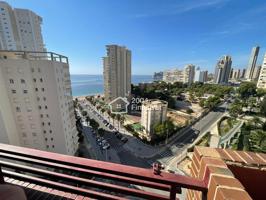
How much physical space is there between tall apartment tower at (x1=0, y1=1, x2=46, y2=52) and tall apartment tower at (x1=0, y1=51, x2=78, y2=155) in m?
19.3

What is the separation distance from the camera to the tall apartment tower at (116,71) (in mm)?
23688

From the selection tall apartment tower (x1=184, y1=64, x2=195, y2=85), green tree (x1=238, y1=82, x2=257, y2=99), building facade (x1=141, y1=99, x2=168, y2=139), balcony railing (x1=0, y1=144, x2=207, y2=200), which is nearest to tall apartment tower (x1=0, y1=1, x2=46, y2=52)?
building facade (x1=141, y1=99, x2=168, y2=139)

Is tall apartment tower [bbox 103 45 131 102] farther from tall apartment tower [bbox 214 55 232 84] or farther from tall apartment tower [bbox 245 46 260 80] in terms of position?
tall apartment tower [bbox 245 46 260 80]

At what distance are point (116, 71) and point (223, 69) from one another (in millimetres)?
51475

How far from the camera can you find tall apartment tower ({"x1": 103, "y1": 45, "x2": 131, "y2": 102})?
23.7 metres

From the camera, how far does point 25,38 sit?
2373 cm

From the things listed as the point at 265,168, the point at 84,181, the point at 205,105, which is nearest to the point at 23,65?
the point at 84,181

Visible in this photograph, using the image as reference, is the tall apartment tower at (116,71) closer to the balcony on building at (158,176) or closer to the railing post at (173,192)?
the balcony on building at (158,176)

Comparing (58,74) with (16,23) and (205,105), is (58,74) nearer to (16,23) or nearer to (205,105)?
(16,23)

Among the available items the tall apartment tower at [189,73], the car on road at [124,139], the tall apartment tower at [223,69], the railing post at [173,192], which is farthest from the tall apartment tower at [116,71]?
the tall apartment tower at [223,69]

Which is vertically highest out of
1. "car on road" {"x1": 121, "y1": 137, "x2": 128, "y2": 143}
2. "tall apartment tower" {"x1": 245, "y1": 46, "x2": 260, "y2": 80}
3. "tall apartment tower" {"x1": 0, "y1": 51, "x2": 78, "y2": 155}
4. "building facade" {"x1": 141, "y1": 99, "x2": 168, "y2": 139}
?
"tall apartment tower" {"x1": 245, "y1": 46, "x2": 260, "y2": 80}

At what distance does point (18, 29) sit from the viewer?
23047mm

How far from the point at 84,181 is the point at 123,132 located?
16.6m

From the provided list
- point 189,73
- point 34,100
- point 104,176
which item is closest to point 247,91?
point 189,73
